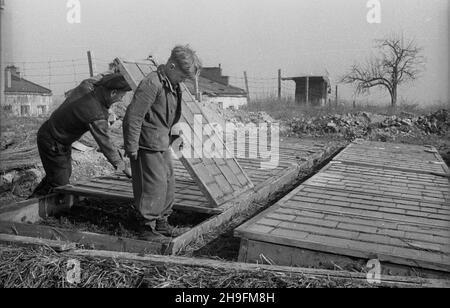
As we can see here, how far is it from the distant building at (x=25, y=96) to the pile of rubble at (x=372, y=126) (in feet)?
29.2

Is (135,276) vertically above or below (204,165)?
below

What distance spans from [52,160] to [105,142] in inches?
36.4

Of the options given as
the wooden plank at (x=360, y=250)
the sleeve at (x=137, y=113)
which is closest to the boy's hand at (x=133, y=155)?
the sleeve at (x=137, y=113)

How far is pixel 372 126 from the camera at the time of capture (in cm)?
1516

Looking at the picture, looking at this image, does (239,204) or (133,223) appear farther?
(239,204)

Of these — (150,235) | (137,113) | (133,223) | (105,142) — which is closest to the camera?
(137,113)

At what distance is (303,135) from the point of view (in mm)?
14672

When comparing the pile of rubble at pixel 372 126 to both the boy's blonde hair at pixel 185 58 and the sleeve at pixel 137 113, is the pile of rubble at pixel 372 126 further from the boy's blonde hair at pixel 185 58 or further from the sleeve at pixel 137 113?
the sleeve at pixel 137 113

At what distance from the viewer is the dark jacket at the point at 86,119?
4045 millimetres

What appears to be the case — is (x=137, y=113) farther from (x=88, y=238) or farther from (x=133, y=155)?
(x=88, y=238)

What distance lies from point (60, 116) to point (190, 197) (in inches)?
59.2

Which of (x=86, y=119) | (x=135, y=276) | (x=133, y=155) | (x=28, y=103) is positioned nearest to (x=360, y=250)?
(x=135, y=276)
